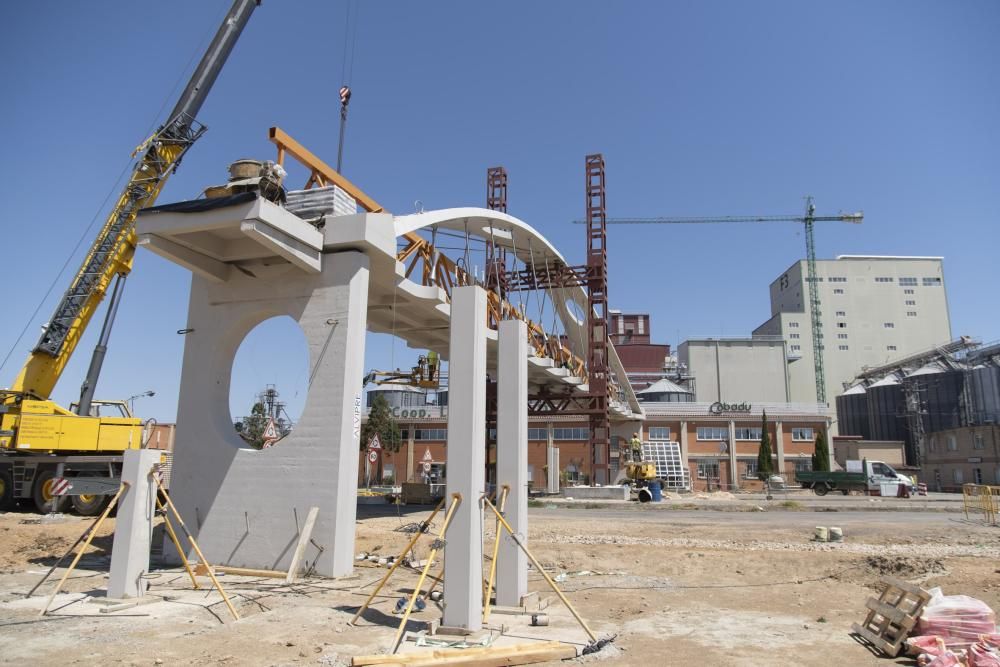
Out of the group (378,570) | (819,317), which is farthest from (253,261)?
(819,317)

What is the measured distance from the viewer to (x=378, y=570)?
1398 cm

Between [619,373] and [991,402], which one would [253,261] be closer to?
[619,373]

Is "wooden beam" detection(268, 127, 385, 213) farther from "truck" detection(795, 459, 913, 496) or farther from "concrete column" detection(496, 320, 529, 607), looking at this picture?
"truck" detection(795, 459, 913, 496)

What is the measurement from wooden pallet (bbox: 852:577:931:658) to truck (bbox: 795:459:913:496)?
38.8 metres

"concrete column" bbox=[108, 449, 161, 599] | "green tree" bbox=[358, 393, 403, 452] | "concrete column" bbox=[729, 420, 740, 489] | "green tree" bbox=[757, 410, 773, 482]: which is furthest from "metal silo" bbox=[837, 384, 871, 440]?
"concrete column" bbox=[108, 449, 161, 599]

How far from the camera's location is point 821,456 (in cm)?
5459

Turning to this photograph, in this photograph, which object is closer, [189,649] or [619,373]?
[189,649]

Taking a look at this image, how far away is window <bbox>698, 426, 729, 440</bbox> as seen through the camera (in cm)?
5847

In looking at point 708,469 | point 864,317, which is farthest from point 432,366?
point 864,317

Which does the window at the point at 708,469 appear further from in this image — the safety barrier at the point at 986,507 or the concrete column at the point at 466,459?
the concrete column at the point at 466,459

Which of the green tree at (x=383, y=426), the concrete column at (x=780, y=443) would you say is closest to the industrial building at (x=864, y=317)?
the concrete column at (x=780, y=443)

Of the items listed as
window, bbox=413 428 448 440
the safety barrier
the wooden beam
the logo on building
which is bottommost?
the safety barrier

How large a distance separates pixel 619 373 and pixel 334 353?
38399 mm

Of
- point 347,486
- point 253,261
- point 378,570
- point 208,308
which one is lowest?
point 378,570
